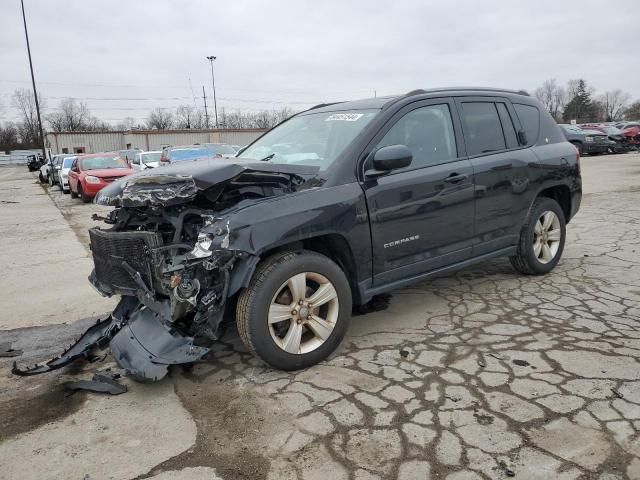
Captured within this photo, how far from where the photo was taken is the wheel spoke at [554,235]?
5.20 m

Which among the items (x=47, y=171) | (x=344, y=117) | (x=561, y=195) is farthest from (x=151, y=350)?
(x=47, y=171)

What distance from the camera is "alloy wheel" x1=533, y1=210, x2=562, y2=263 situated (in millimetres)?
5078

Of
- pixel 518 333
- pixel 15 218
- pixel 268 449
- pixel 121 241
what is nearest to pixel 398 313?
pixel 518 333

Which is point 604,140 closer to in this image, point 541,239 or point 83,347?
point 541,239

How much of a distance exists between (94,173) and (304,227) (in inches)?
558

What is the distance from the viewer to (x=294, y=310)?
3344 millimetres

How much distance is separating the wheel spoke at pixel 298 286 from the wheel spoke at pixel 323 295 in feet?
0.28

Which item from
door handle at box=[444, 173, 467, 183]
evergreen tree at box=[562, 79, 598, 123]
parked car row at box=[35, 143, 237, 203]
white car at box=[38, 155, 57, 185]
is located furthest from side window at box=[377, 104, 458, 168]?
evergreen tree at box=[562, 79, 598, 123]

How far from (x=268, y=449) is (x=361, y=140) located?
2.23 meters

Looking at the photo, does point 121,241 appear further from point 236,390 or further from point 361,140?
point 361,140

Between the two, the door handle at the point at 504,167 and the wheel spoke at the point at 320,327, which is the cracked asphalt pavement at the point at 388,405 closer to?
the wheel spoke at the point at 320,327

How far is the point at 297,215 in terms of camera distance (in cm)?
330

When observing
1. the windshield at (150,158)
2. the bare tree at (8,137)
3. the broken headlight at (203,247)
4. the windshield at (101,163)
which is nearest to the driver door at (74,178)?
the windshield at (101,163)

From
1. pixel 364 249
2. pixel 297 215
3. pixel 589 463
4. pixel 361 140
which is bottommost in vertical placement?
pixel 589 463
